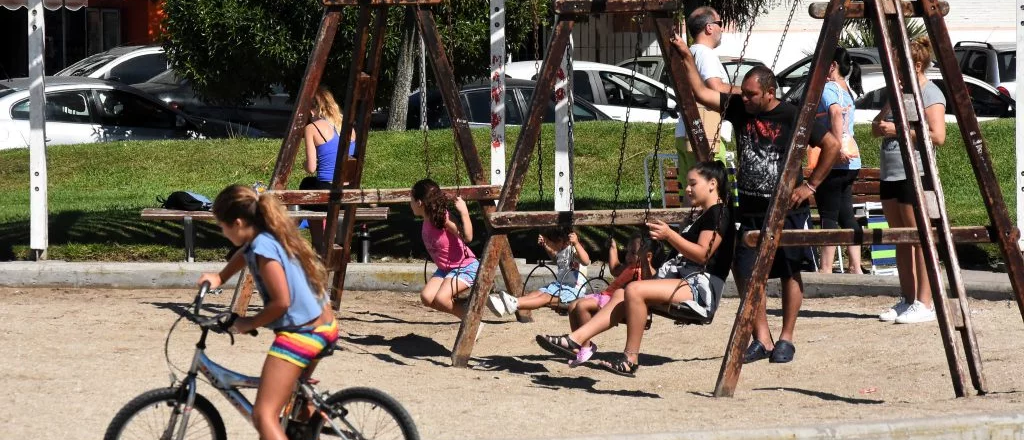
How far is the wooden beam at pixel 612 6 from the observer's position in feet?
24.7

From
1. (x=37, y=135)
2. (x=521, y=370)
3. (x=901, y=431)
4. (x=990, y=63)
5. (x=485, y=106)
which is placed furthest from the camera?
(x=990, y=63)

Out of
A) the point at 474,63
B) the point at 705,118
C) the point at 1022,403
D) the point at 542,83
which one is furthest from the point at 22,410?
the point at 474,63

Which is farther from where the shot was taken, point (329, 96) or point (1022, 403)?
point (329, 96)

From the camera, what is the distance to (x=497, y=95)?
1008 cm

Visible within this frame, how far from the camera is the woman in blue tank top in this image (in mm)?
9258

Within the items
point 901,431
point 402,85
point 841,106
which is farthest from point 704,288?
point 402,85

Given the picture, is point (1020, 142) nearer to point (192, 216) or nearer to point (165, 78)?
point (192, 216)

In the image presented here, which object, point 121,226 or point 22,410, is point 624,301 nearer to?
point 22,410

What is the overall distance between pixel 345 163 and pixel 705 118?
2.36 meters

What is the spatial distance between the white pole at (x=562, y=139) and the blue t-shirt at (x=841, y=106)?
Answer: 157 centimetres

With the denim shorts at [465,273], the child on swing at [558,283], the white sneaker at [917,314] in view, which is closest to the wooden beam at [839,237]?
the child on swing at [558,283]

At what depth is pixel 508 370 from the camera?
7531mm

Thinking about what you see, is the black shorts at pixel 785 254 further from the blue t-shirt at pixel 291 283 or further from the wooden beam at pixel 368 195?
the blue t-shirt at pixel 291 283

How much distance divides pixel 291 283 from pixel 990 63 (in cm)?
1887
